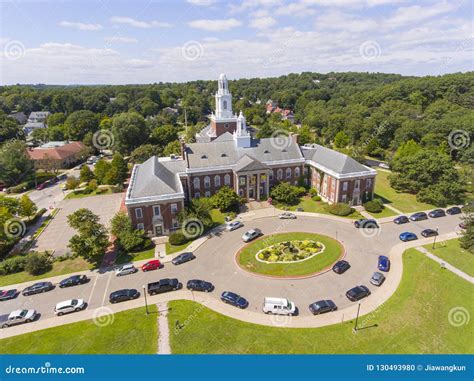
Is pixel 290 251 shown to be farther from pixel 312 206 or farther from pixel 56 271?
pixel 56 271

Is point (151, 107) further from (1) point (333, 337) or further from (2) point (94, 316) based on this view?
(1) point (333, 337)

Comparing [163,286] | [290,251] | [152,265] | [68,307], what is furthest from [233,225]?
[68,307]

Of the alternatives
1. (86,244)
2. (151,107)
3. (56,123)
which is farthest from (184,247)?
(151,107)

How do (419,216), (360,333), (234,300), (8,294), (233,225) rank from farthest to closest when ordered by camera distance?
(419,216)
(233,225)
(8,294)
(234,300)
(360,333)

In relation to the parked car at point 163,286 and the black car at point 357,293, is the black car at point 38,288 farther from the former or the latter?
the black car at point 357,293

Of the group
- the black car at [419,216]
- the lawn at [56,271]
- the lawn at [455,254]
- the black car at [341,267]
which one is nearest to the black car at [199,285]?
the lawn at [56,271]

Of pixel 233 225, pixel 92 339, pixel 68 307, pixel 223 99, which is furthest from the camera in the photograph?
pixel 223 99
